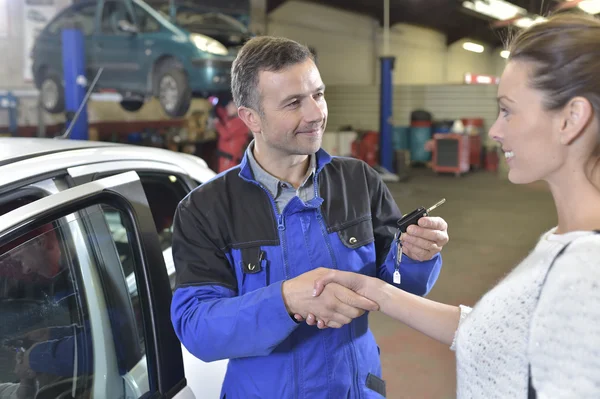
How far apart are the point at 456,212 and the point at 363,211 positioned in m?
6.97

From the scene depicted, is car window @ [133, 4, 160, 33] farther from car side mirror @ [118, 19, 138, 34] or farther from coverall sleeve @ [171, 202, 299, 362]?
coverall sleeve @ [171, 202, 299, 362]

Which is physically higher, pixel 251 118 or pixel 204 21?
pixel 204 21

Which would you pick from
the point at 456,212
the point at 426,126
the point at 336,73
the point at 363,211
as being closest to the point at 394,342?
the point at 363,211

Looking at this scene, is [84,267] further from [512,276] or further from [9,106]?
[9,106]

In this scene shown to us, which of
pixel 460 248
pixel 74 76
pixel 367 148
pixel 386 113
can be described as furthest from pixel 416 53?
pixel 74 76

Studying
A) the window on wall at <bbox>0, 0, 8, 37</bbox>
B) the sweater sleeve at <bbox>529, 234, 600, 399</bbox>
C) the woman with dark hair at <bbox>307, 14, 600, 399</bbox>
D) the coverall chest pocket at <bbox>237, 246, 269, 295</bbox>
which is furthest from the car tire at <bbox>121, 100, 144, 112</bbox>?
the sweater sleeve at <bbox>529, 234, 600, 399</bbox>

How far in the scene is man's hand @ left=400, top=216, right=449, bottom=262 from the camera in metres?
1.26

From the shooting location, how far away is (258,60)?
1328 mm

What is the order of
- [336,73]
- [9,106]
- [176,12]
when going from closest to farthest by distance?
[9,106]
[176,12]
[336,73]

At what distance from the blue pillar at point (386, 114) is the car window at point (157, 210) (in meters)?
8.59

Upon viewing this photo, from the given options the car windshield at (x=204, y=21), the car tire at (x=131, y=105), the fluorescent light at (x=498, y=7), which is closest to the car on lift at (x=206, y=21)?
the car windshield at (x=204, y=21)

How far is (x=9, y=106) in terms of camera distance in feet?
20.7

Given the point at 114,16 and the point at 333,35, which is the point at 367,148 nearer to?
the point at 333,35

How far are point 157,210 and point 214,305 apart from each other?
5.82ft
